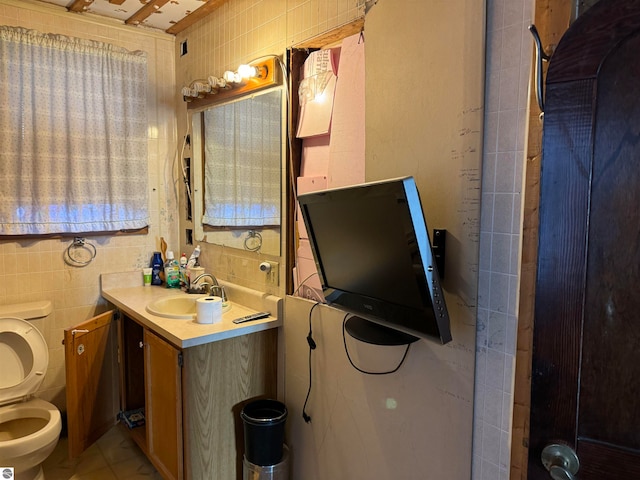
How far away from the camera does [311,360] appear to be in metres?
1.90

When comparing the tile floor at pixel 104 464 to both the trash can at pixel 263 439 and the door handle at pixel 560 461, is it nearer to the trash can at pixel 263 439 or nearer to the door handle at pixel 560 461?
the trash can at pixel 263 439

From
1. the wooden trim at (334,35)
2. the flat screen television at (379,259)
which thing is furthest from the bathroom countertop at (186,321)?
the wooden trim at (334,35)

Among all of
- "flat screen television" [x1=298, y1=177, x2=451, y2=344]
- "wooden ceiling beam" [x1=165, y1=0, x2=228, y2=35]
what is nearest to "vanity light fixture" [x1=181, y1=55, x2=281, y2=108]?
"wooden ceiling beam" [x1=165, y1=0, x2=228, y2=35]

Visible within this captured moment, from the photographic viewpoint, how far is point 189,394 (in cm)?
185

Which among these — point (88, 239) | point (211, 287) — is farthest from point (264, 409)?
point (88, 239)

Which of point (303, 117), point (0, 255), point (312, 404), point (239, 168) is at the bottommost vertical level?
point (312, 404)

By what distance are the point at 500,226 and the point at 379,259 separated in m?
0.35

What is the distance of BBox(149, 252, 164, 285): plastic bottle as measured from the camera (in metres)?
2.80

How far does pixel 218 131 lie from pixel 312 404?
1.57 metres

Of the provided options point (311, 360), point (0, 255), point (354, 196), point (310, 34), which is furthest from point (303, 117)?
point (0, 255)

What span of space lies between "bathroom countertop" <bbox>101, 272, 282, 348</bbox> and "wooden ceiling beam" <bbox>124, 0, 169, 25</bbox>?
1534mm

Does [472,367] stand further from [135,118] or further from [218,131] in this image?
[135,118]

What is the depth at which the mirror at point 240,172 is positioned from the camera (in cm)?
208

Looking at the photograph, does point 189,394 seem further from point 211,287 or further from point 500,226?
point 500,226
